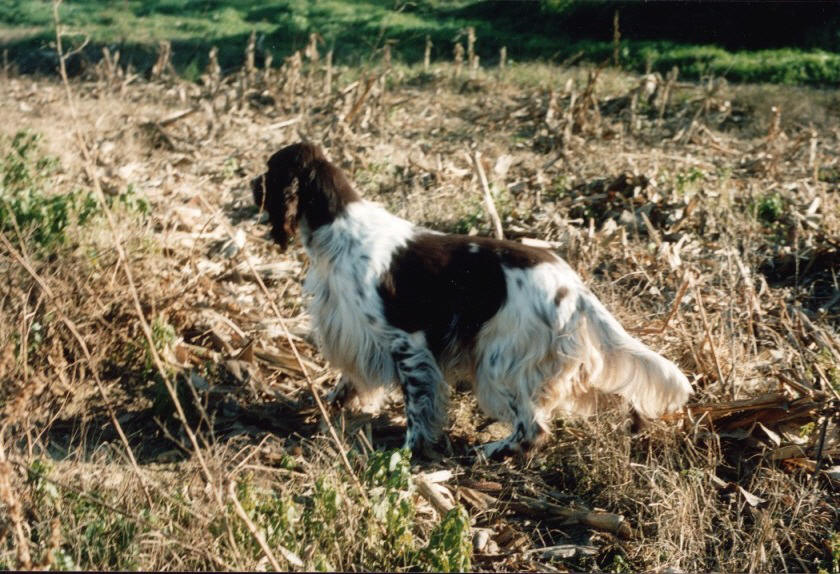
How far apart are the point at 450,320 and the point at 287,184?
4.08 feet

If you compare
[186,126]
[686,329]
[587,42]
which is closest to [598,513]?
[686,329]

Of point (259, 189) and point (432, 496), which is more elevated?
point (259, 189)

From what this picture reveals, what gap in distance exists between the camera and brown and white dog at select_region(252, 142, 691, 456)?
5.05m

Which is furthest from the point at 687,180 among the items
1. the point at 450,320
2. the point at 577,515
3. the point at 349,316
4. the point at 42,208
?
the point at 42,208

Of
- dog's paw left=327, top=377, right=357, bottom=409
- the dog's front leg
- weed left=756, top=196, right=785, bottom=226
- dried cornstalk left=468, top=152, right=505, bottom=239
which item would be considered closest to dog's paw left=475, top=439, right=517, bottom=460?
the dog's front leg

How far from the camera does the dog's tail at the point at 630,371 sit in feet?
16.1

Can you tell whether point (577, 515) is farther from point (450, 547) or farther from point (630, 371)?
point (450, 547)

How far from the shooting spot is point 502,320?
16.8 ft

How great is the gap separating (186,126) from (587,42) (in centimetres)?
792

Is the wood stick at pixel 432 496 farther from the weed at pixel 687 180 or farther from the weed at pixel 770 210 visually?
the weed at pixel 770 210

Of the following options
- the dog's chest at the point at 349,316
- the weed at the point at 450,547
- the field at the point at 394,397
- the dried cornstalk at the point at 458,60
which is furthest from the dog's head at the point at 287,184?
the dried cornstalk at the point at 458,60

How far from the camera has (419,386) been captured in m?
5.27

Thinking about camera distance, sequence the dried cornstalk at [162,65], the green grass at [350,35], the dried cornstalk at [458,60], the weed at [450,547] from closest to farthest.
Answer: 1. the weed at [450,547]
2. the dried cornstalk at [458,60]
3. the dried cornstalk at [162,65]
4. the green grass at [350,35]

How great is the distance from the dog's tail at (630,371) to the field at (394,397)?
0.13 m
